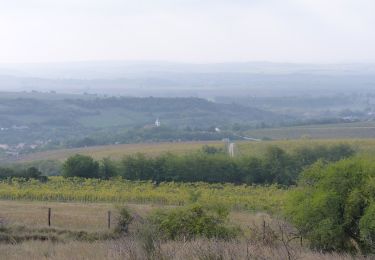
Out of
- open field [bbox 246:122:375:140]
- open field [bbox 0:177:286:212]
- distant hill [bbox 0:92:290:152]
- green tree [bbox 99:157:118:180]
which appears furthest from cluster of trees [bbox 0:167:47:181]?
open field [bbox 246:122:375:140]

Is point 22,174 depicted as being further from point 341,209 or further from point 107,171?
point 341,209

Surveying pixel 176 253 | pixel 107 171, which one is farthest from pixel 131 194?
pixel 176 253

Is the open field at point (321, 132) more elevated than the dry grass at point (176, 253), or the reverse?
the dry grass at point (176, 253)

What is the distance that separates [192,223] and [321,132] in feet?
231

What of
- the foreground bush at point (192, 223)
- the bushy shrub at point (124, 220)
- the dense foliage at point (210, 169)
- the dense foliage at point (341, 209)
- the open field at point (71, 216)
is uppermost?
the dense foliage at point (341, 209)

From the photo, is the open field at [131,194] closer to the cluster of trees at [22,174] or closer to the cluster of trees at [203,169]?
the cluster of trees at [22,174]

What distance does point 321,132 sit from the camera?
85125mm

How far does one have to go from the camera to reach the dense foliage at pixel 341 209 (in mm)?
14906

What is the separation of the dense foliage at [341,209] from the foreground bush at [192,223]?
2.22 metres

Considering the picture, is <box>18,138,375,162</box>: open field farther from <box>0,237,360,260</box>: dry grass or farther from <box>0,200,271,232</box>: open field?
<box>0,237,360,260</box>: dry grass

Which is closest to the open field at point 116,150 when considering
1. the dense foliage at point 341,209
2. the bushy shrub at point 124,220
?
the bushy shrub at point 124,220

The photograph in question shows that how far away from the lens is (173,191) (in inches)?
1409

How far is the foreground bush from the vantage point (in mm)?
16719

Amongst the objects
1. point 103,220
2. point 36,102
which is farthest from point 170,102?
point 103,220
